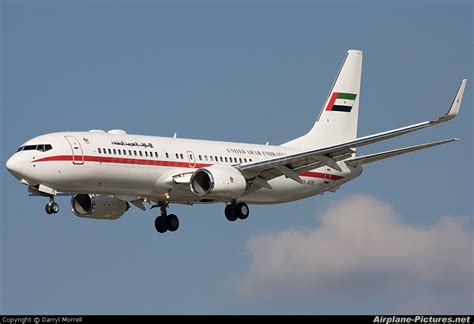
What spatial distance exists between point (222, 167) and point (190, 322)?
27400 millimetres

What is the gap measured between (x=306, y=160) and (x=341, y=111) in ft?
46.2

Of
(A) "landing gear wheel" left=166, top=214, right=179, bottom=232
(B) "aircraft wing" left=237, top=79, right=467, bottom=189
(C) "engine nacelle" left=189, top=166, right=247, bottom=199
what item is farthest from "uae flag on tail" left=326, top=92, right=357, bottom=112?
(C) "engine nacelle" left=189, top=166, right=247, bottom=199

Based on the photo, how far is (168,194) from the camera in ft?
270

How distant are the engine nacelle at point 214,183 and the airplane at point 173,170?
6 cm

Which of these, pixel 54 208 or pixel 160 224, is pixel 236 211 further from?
pixel 54 208

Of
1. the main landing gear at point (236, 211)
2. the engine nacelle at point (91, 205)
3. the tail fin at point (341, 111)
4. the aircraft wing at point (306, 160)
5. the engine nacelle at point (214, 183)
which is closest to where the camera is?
the aircraft wing at point (306, 160)

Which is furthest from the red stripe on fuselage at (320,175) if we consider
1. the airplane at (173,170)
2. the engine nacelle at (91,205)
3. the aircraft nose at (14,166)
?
the aircraft nose at (14,166)

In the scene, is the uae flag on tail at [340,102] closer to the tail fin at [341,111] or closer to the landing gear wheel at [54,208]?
the tail fin at [341,111]

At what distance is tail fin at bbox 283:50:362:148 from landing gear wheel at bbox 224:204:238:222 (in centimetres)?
1183

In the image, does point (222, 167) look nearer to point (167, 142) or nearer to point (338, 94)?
point (167, 142)

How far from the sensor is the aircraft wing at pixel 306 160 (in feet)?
261

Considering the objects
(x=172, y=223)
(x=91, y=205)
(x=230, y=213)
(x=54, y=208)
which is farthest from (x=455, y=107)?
(x=91, y=205)

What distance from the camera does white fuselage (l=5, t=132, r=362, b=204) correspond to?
77500 mm

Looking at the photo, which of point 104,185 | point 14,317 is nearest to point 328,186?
point 104,185
